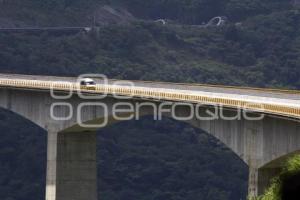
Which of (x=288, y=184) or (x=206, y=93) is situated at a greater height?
(x=206, y=93)

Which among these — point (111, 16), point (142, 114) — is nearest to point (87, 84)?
point (142, 114)

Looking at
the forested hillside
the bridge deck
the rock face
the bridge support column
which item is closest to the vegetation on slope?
the bridge deck

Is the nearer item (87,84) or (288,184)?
(288,184)

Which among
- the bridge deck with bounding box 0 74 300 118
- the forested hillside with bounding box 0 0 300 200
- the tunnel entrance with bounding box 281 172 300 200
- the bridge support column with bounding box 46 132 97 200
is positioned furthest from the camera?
the forested hillside with bounding box 0 0 300 200

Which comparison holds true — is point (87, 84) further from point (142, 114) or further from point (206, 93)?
point (206, 93)

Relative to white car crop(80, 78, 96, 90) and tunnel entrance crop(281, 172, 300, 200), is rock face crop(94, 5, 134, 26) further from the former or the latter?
tunnel entrance crop(281, 172, 300, 200)

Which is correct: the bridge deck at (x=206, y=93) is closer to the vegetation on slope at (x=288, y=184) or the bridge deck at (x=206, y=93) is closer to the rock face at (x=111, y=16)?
the vegetation on slope at (x=288, y=184)

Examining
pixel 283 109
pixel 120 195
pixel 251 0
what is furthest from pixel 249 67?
pixel 283 109
